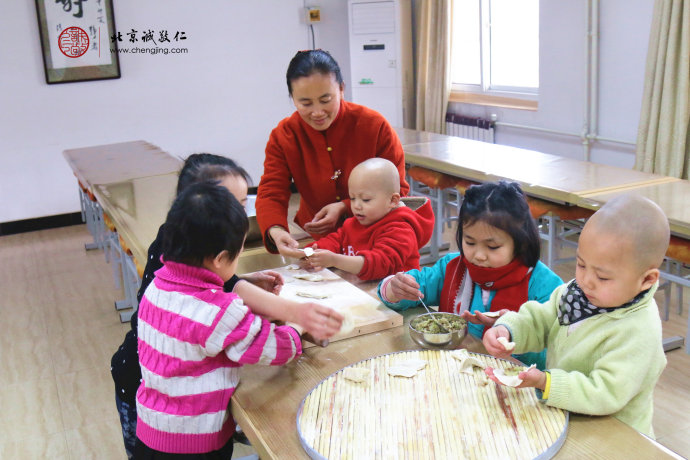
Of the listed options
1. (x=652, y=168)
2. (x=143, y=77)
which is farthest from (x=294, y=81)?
(x=143, y=77)

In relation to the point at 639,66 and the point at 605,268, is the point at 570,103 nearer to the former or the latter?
the point at 639,66

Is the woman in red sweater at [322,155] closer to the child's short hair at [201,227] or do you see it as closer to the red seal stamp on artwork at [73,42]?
the child's short hair at [201,227]

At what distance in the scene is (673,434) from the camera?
2383 millimetres

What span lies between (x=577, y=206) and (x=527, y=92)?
2629 mm

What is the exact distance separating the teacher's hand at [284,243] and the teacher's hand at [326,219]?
97 millimetres

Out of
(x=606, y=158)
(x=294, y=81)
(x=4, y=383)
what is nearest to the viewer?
(x=294, y=81)

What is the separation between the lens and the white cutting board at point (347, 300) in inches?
57.1

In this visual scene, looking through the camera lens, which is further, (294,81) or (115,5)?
(115,5)

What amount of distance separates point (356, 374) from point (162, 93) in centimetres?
567

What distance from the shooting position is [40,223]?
6141mm

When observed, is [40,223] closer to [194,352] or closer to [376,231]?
[376,231]

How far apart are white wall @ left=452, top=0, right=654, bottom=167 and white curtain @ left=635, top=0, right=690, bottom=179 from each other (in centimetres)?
22

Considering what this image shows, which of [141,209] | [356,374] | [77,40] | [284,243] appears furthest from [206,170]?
[77,40]

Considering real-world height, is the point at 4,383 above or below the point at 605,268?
below
